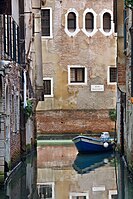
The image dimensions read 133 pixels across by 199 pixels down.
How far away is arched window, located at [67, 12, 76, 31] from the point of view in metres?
33.5

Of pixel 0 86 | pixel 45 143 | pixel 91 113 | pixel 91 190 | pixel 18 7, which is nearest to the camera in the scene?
pixel 91 190

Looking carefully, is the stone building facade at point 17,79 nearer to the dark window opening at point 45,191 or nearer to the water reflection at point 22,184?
the water reflection at point 22,184

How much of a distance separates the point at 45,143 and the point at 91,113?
4401mm

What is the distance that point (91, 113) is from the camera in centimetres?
3291

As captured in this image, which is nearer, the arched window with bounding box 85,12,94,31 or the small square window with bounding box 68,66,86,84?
the small square window with bounding box 68,66,86,84

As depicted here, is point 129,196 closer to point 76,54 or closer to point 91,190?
point 91,190

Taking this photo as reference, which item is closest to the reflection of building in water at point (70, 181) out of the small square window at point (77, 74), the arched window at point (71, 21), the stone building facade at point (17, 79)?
the stone building facade at point (17, 79)

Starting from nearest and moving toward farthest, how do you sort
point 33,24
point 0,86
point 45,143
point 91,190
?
point 91,190, point 0,86, point 33,24, point 45,143

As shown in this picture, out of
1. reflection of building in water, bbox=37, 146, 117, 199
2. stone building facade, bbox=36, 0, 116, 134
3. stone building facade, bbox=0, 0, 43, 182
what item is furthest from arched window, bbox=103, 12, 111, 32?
reflection of building in water, bbox=37, 146, 117, 199

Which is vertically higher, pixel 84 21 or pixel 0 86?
pixel 84 21

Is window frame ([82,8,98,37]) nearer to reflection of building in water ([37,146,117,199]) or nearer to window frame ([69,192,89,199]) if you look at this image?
reflection of building in water ([37,146,117,199])

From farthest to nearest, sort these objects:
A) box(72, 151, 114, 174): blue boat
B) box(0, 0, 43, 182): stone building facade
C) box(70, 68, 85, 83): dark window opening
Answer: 1. box(70, 68, 85, 83): dark window opening
2. box(72, 151, 114, 174): blue boat
3. box(0, 0, 43, 182): stone building facade

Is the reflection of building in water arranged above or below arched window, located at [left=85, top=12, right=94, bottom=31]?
below

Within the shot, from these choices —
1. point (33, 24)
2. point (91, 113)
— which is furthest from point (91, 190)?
point (91, 113)
